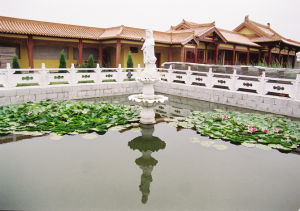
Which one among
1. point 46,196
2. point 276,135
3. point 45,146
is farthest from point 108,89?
point 46,196

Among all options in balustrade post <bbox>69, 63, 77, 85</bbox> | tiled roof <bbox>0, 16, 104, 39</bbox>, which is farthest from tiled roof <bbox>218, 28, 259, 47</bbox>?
balustrade post <bbox>69, 63, 77, 85</bbox>

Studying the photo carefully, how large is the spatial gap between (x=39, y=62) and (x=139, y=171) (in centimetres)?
1317

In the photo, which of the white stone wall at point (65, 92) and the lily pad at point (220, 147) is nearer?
the lily pad at point (220, 147)

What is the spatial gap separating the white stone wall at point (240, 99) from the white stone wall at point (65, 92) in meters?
2.20

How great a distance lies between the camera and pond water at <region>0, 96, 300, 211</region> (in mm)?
3100

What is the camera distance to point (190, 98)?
10.9 m

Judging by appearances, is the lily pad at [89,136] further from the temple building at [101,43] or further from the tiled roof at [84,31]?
the tiled roof at [84,31]

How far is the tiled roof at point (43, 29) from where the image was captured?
1253cm

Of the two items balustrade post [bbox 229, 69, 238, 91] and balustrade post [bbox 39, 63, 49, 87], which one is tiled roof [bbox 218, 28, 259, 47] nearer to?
balustrade post [bbox 229, 69, 238, 91]

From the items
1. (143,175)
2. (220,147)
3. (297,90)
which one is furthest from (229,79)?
(143,175)

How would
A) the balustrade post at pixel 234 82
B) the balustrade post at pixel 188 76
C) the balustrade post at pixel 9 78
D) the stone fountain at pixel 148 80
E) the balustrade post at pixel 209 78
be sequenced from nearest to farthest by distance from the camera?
the stone fountain at pixel 148 80 → the balustrade post at pixel 9 78 → the balustrade post at pixel 234 82 → the balustrade post at pixel 209 78 → the balustrade post at pixel 188 76

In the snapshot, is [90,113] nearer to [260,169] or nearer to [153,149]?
[153,149]

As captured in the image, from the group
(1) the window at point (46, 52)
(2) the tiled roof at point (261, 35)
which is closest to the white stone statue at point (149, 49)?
(1) the window at point (46, 52)

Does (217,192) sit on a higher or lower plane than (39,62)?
lower
